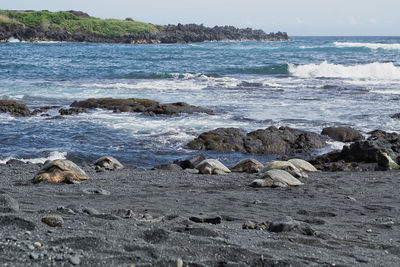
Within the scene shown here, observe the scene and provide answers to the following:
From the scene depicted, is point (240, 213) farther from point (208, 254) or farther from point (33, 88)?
point (33, 88)

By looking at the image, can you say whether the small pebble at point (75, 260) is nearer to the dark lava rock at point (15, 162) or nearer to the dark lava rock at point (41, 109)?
the dark lava rock at point (15, 162)

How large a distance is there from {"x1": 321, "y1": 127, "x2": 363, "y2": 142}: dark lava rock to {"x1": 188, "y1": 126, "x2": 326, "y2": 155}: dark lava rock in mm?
518

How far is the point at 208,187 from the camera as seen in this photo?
739 centimetres

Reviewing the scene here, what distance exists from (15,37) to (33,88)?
236 ft

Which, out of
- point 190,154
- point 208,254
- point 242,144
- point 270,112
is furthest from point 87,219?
point 270,112

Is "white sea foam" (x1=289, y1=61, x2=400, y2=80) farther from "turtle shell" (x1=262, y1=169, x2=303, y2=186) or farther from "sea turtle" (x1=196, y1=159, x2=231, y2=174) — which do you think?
"turtle shell" (x1=262, y1=169, x2=303, y2=186)

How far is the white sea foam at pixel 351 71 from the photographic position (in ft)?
100

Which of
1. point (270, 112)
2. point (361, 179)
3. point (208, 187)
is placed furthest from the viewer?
point (270, 112)

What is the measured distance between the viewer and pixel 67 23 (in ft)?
348

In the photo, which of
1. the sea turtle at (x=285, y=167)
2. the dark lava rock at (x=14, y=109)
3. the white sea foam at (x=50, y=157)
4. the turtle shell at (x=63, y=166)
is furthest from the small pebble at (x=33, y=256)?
the dark lava rock at (x=14, y=109)

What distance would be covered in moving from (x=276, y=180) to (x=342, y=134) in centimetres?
545

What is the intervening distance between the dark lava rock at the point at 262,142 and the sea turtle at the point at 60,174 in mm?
4271

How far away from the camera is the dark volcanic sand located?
353 centimetres

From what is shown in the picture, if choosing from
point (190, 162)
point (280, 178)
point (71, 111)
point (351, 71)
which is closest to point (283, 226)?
point (280, 178)
